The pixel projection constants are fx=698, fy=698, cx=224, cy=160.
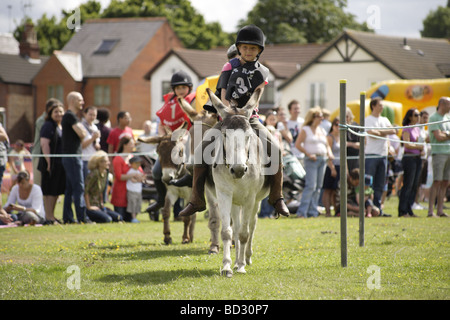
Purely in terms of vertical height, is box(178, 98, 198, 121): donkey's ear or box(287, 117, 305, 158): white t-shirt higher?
box(178, 98, 198, 121): donkey's ear

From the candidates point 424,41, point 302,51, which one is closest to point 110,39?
point 302,51

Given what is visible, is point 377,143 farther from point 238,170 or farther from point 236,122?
point 238,170

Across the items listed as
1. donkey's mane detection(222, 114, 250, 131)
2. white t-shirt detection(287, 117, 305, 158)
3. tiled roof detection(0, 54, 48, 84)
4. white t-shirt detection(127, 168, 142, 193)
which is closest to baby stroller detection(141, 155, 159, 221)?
white t-shirt detection(127, 168, 142, 193)

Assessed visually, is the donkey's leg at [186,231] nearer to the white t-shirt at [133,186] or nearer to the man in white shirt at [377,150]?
the white t-shirt at [133,186]

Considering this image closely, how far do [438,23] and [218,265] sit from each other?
103 m

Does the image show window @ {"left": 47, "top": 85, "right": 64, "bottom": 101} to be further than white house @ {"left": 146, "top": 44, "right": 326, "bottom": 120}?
Yes

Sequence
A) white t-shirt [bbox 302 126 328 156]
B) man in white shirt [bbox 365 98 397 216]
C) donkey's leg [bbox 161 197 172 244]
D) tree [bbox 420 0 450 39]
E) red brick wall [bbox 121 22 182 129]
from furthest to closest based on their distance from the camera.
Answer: tree [bbox 420 0 450 39] → red brick wall [bbox 121 22 182 129] → white t-shirt [bbox 302 126 328 156] → man in white shirt [bbox 365 98 397 216] → donkey's leg [bbox 161 197 172 244]

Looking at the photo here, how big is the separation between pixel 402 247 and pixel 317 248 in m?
1.36

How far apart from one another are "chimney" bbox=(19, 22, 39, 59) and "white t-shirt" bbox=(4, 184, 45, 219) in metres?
66.9

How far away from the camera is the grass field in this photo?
752 cm

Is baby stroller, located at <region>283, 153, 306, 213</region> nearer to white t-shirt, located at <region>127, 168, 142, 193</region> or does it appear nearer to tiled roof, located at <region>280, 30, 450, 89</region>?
white t-shirt, located at <region>127, 168, 142, 193</region>

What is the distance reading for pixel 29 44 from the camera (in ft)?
262
